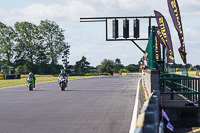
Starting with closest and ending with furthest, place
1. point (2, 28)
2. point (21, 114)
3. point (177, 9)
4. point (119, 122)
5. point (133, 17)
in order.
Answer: point (119, 122), point (21, 114), point (177, 9), point (133, 17), point (2, 28)

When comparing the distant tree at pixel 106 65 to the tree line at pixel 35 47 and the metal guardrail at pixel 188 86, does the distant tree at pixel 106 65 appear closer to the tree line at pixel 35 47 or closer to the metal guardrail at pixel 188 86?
the tree line at pixel 35 47

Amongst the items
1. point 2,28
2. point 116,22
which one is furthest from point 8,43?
point 116,22

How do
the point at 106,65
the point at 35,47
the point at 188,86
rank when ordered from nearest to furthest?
the point at 188,86, the point at 35,47, the point at 106,65

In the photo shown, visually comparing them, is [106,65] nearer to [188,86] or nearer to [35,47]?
[35,47]

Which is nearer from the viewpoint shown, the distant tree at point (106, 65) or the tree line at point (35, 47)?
the tree line at point (35, 47)

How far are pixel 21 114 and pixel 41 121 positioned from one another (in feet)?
5.99

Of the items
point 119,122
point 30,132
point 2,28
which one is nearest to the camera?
point 30,132

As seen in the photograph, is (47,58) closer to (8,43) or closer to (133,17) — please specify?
(8,43)

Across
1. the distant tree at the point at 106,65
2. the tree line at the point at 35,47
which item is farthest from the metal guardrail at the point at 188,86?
the distant tree at the point at 106,65

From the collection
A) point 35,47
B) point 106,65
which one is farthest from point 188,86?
point 106,65

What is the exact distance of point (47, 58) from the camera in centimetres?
9656

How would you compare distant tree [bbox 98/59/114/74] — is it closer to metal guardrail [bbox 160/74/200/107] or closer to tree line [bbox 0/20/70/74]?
tree line [bbox 0/20/70/74]

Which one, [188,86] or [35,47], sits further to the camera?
[35,47]

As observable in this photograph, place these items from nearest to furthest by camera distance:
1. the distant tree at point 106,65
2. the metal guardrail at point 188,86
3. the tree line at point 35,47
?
1. the metal guardrail at point 188,86
2. the tree line at point 35,47
3. the distant tree at point 106,65
